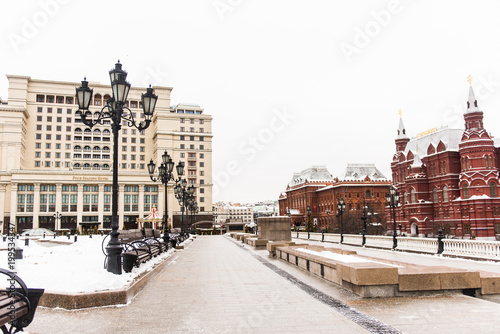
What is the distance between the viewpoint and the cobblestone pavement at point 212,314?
5632 millimetres

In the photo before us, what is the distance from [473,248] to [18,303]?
17839 mm

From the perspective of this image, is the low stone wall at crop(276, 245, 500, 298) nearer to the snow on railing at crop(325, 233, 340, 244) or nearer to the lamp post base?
the lamp post base

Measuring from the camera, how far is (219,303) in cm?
739

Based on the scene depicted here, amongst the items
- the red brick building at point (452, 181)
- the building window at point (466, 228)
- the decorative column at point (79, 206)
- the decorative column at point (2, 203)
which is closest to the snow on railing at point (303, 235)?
the red brick building at point (452, 181)

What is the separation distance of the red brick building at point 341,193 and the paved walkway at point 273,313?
70.2m

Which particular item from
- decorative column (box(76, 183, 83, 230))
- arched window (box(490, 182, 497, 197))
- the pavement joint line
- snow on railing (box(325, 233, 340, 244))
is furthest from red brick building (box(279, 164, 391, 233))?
the pavement joint line

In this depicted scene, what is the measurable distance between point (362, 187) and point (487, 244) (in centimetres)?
8072

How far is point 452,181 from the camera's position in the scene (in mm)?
60562

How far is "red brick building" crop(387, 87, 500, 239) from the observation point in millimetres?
54219

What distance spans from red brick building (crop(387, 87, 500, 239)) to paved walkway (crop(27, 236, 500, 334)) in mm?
54113

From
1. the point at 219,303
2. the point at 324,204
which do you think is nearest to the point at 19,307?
the point at 219,303

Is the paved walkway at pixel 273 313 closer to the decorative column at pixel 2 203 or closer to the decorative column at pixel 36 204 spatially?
the decorative column at pixel 36 204

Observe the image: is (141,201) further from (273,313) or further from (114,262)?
(273,313)

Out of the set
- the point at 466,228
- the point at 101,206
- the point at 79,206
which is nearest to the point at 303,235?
the point at 466,228
